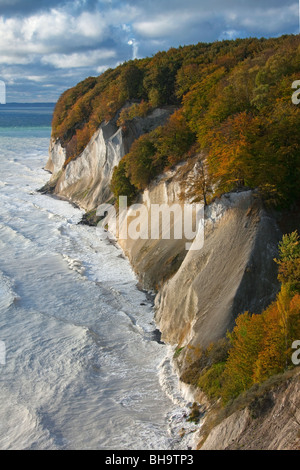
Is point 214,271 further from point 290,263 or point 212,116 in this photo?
point 212,116

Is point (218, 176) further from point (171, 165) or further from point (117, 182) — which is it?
point (117, 182)

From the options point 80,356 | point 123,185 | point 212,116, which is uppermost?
point 212,116

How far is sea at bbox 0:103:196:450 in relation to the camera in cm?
1834

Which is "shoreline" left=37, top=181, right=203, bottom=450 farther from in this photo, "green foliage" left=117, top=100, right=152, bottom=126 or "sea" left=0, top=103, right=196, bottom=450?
"green foliage" left=117, top=100, right=152, bottom=126

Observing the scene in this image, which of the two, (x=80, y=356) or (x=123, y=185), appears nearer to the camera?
(x=80, y=356)

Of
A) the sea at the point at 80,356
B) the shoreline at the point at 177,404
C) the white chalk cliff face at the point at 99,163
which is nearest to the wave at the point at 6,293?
the sea at the point at 80,356

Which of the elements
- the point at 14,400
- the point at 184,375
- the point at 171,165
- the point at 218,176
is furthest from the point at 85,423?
the point at 171,165

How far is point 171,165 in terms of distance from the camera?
35719 mm

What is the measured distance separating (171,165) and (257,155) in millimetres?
11153

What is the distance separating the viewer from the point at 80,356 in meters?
23.6

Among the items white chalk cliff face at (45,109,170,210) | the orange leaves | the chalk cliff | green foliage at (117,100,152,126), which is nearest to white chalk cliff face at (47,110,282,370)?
the chalk cliff

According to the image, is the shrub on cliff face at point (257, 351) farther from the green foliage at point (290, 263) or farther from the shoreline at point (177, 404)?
the shoreline at point (177, 404)

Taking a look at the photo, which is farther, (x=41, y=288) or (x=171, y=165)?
(x=171, y=165)

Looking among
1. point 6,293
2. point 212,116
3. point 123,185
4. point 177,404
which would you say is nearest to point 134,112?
point 123,185
